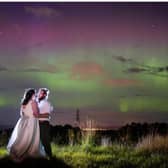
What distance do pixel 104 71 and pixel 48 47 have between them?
0.63 meters

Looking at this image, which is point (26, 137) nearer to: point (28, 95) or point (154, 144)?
point (28, 95)

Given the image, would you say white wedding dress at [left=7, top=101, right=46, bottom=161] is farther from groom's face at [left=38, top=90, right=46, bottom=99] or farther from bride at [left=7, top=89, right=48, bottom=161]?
groom's face at [left=38, top=90, right=46, bottom=99]

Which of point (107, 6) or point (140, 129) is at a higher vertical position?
point (107, 6)

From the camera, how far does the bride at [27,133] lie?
493 cm

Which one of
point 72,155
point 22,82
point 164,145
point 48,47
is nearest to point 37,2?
point 48,47

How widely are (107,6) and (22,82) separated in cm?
117

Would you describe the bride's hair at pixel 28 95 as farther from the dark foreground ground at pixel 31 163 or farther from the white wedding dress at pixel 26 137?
the dark foreground ground at pixel 31 163

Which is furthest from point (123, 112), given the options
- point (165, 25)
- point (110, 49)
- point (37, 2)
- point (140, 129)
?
point (37, 2)

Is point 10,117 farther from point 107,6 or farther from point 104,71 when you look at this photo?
point 107,6

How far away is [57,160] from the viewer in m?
4.97

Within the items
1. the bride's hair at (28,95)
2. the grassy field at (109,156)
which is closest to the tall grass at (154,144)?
the grassy field at (109,156)

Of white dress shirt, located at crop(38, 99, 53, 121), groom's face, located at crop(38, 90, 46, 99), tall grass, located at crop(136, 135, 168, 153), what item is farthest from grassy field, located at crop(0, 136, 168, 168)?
groom's face, located at crop(38, 90, 46, 99)

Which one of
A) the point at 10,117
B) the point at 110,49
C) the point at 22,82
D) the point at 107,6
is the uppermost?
the point at 107,6

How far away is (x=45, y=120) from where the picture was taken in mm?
4969
